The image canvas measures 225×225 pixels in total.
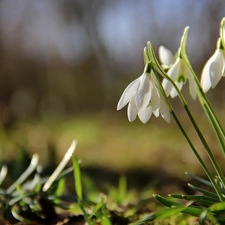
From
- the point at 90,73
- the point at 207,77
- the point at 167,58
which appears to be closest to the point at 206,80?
the point at 207,77

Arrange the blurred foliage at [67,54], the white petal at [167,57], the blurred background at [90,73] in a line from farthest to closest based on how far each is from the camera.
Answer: the blurred foliage at [67,54]
the blurred background at [90,73]
the white petal at [167,57]

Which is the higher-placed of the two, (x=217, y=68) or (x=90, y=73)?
(x=217, y=68)

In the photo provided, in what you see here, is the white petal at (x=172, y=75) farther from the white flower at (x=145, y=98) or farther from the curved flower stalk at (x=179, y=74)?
the white flower at (x=145, y=98)

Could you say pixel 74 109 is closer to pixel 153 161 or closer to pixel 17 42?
pixel 17 42

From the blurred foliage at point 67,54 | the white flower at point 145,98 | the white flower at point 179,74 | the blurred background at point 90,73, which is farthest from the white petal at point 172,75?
the blurred foliage at point 67,54

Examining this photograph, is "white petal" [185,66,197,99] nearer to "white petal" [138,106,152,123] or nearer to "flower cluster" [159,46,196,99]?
"flower cluster" [159,46,196,99]

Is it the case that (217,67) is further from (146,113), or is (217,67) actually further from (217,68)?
(146,113)

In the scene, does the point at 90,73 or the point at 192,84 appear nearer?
the point at 192,84
